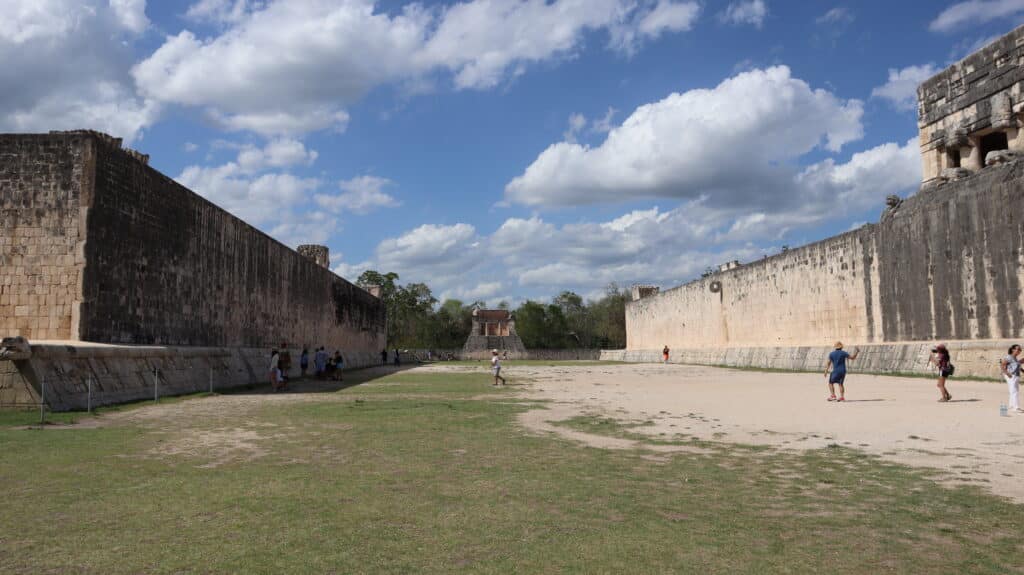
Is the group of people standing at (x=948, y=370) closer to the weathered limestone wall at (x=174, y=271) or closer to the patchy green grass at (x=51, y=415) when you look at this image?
the patchy green grass at (x=51, y=415)

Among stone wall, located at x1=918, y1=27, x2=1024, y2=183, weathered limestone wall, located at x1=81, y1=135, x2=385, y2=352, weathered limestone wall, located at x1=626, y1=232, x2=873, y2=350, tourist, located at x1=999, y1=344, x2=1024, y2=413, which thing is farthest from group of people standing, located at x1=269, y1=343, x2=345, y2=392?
stone wall, located at x1=918, y1=27, x2=1024, y2=183

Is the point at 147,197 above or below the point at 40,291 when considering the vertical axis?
above

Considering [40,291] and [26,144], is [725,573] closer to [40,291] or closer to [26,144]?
[40,291]

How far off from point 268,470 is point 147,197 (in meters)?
12.2

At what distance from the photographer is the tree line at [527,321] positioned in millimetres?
78250

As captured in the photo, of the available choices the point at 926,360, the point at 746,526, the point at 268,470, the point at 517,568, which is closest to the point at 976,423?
the point at 746,526

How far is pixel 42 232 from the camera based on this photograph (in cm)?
1329

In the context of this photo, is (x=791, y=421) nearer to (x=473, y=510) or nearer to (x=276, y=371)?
(x=473, y=510)

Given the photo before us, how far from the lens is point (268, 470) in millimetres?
5738

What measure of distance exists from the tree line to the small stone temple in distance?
5423 centimetres

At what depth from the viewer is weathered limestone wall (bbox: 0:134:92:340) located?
13031mm

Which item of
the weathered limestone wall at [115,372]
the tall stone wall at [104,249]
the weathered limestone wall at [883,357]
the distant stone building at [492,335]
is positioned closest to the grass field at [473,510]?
the weathered limestone wall at [115,372]

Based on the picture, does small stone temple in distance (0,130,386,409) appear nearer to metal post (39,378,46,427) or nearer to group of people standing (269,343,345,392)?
metal post (39,378,46,427)

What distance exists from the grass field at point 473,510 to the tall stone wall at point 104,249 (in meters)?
6.86
